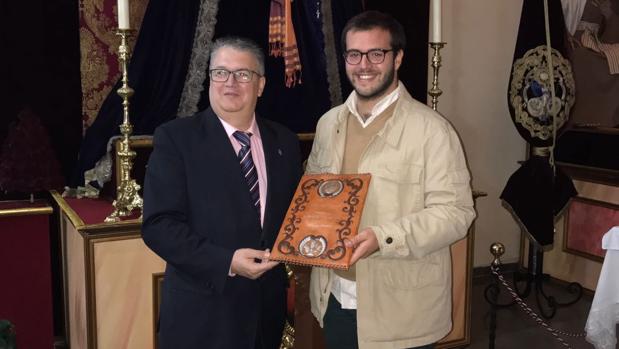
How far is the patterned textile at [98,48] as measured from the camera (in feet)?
9.39

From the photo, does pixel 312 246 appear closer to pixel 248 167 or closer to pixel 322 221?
pixel 322 221

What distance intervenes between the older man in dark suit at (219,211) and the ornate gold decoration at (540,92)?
237 centimetres

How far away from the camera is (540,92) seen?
145 inches

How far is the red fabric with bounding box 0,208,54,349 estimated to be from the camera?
2.73 meters

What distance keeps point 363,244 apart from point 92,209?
142 centimetres

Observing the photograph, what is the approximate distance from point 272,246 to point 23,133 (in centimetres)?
151

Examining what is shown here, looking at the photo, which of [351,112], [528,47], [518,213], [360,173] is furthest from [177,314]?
[528,47]

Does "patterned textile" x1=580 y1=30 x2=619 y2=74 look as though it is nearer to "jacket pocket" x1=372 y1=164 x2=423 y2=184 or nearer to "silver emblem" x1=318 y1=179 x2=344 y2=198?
"jacket pocket" x1=372 y1=164 x2=423 y2=184

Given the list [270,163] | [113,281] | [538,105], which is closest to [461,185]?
[270,163]

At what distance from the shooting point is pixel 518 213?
3.78 m

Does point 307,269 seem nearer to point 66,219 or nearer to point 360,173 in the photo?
point 360,173

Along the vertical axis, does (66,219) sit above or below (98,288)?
above

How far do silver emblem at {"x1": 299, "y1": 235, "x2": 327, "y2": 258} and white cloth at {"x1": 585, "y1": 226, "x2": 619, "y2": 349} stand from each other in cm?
127

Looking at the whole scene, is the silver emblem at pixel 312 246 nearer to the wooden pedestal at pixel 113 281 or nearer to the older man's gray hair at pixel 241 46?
the older man's gray hair at pixel 241 46
